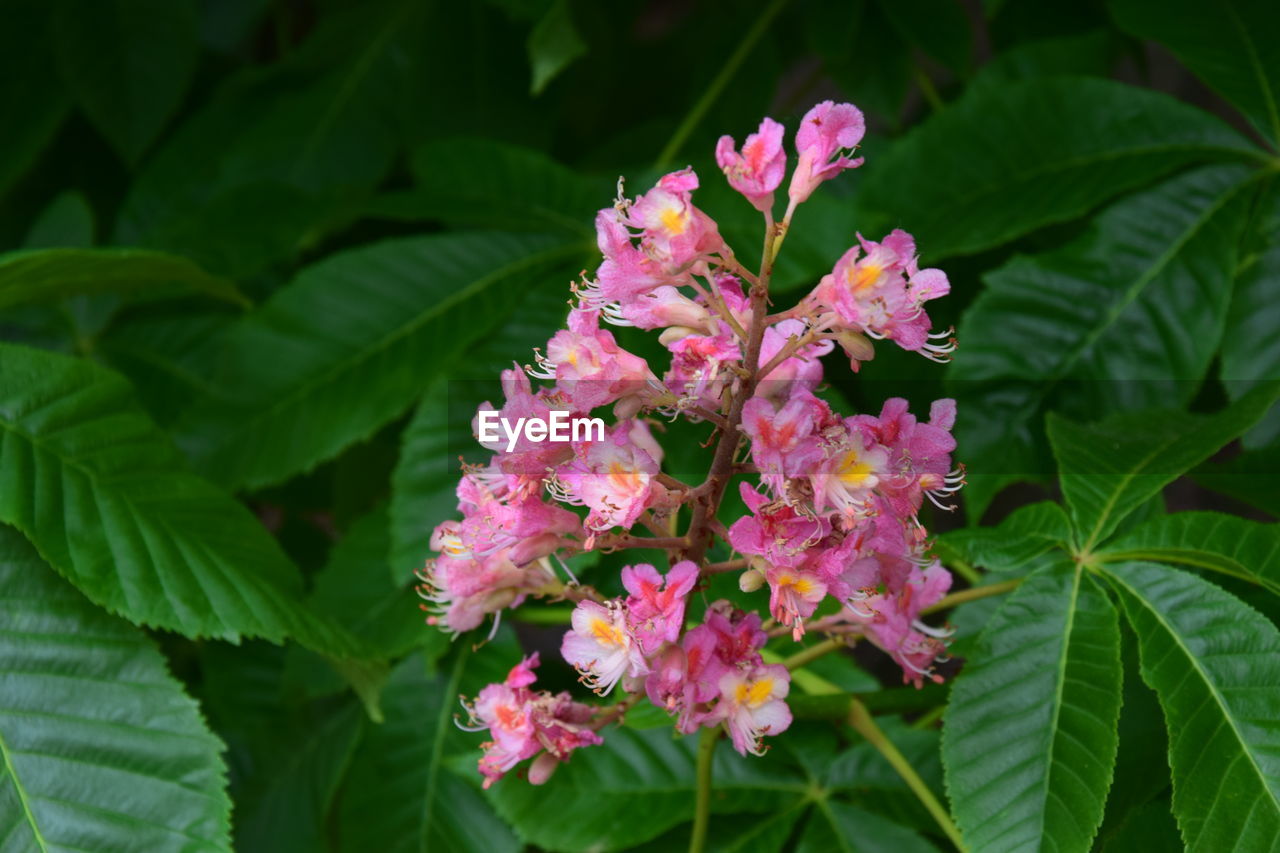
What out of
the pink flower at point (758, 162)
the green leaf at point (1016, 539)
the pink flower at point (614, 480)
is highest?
the pink flower at point (758, 162)

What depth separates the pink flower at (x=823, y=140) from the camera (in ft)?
1.90

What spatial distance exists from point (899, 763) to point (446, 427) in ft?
1.49

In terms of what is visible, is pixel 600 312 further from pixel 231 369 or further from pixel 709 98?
pixel 709 98

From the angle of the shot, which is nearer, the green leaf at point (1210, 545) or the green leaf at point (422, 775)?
the green leaf at point (1210, 545)

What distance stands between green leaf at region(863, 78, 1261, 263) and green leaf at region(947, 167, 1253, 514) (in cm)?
4

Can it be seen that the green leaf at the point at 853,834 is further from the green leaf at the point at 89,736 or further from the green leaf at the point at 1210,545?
the green leaf at the point at 89,736

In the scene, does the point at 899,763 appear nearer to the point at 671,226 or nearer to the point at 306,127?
the point at 671,226

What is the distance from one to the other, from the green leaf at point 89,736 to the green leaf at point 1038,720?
45 centimetres

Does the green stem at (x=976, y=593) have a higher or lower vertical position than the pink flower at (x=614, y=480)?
lower

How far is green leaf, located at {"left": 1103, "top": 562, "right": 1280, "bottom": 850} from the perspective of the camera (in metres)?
0.64

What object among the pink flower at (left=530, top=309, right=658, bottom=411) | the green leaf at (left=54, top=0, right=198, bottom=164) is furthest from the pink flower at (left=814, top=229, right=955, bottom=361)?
the green leaf at (left=54, top=0, right=198, bottom=164)

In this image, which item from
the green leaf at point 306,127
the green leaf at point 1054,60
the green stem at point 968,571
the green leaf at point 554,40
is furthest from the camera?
the green leaf at point 306,127

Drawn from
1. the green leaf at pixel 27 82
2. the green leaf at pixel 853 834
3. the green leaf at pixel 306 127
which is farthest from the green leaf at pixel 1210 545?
the green leaf at pixel 27 82

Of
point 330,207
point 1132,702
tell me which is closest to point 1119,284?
point 1132,702
